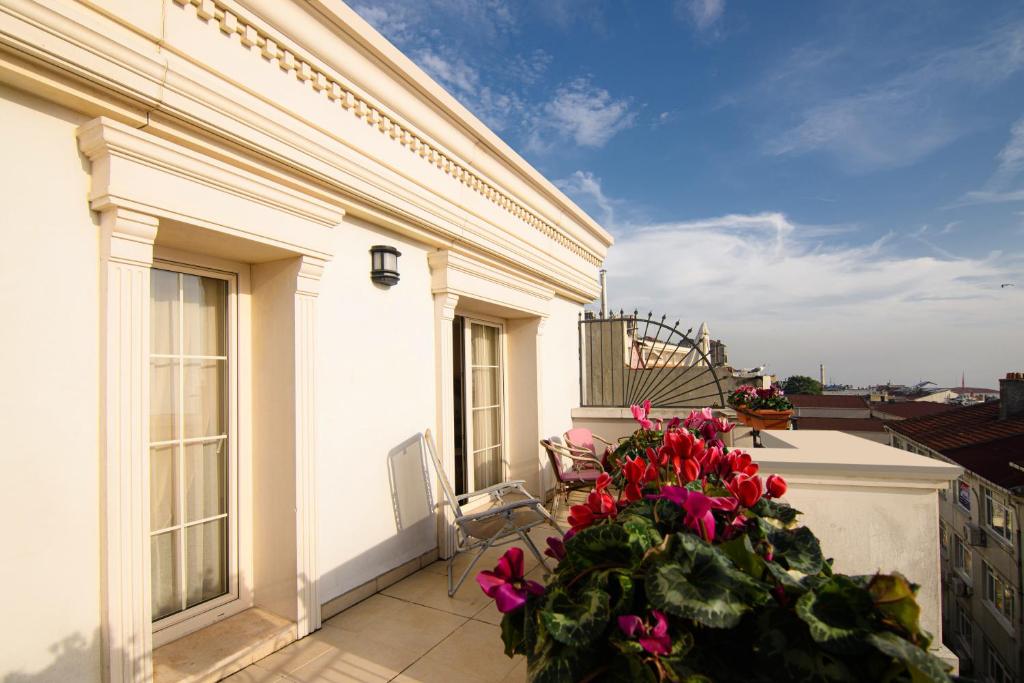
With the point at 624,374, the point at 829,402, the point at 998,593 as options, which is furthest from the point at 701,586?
the point at 829,402

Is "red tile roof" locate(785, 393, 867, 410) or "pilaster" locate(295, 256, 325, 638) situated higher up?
"pilaster" locate(295, 256, 325, 638)

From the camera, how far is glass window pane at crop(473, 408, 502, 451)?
4918 millimetres

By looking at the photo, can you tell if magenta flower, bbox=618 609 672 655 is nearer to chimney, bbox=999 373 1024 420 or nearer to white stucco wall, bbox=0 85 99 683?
white stucco wall, bbox=0 85 99 683

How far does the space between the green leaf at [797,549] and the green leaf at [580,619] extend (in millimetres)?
385

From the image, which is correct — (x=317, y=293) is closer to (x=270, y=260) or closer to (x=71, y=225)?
(x=270, y=260)

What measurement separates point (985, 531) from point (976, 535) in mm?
695

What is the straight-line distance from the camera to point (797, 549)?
3.21 ft

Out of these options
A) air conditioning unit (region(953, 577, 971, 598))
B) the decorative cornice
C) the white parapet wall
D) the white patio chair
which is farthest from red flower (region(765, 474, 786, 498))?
air conditioning unit (region(953, 577, 971, 598))

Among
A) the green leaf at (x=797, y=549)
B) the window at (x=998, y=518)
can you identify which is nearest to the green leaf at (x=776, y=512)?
the green leaf at (x=797, y=549)

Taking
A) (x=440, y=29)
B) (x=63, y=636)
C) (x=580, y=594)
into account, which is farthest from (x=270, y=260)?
(x=440, y=29)

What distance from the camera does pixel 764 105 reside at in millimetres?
7570

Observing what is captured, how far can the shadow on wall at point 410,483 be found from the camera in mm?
3400

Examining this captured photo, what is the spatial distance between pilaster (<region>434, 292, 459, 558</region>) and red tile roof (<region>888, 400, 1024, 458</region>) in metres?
22.1

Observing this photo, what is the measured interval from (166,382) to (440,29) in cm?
383
